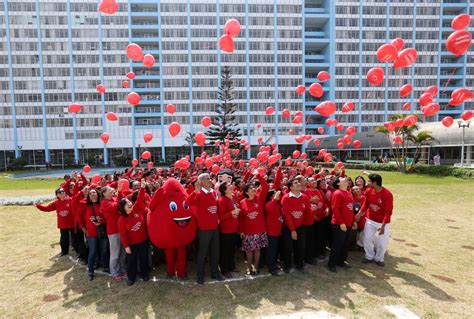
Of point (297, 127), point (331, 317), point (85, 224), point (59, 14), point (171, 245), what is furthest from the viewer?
point (297, 127)

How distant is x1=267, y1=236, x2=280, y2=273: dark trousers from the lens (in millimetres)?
4211

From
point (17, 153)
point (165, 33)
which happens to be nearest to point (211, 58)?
point (165, 33)

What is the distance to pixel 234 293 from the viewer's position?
3.76 m

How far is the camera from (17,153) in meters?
39.8

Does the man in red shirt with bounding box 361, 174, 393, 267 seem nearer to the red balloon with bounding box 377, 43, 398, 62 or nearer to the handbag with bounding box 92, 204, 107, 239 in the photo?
the red balloon with bounding box 377, 43, 398, 62

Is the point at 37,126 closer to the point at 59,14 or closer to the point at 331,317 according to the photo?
the point at 59,14

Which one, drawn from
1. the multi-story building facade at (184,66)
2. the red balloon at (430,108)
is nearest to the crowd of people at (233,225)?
the red balloon at (430,108)

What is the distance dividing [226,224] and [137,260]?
1434 millimetres

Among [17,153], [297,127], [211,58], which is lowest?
[17,153]

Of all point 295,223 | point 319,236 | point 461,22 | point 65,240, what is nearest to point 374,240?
point 319,236

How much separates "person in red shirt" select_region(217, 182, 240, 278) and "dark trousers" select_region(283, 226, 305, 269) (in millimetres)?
795

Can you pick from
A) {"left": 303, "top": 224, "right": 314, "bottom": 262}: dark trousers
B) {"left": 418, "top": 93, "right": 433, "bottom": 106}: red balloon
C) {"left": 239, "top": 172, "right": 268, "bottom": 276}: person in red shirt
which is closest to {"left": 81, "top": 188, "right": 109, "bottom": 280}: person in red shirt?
{"left": 239, "top": 172, "right": 268, "bottom": 276}: person in red shirt

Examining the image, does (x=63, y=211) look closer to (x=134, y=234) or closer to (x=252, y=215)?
(x=134, y=234)

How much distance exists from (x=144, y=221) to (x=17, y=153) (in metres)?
47.1
